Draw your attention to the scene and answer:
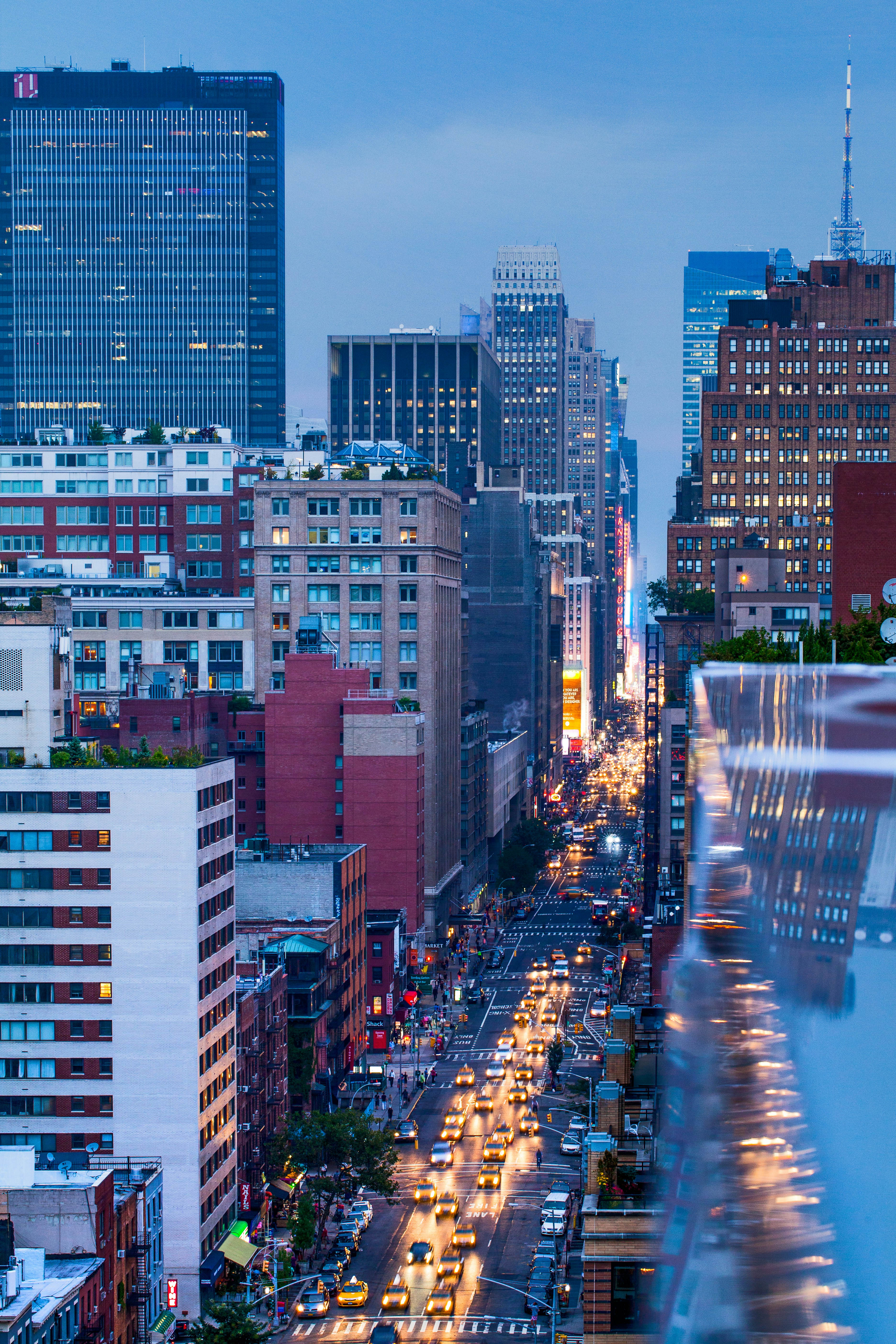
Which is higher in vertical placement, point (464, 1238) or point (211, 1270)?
point (211, 1270)

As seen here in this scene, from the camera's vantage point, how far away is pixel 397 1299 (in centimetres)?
4925

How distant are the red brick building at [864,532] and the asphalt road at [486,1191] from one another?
25.8 meters

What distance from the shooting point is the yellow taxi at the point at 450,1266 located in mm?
51531

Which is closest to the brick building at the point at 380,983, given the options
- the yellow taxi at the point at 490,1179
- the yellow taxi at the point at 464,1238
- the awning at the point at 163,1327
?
the yellow taxi at the point at 490,1179

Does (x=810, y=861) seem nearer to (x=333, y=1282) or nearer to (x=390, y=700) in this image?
(x=333, y=1282)

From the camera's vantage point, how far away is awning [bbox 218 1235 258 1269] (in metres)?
51.8

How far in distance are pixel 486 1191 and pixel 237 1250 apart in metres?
12.8

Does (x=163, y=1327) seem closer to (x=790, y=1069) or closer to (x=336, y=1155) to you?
(x=336, y=1155)

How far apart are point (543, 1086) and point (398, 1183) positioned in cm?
1462

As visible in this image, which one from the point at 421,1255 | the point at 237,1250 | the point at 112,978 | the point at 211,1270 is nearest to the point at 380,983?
the point at 421,1255

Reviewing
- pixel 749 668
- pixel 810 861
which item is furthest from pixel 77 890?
pixel 810 861

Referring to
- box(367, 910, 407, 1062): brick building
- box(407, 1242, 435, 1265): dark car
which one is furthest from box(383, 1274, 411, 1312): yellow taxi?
box(367, 910, 407, 1062): brick building

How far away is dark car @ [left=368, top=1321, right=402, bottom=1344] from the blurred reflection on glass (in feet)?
149

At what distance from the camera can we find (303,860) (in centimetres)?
7712
